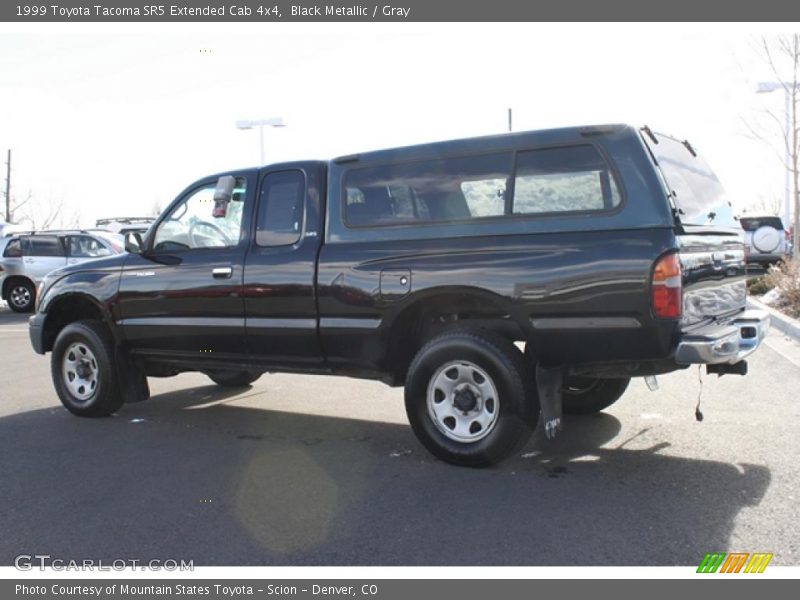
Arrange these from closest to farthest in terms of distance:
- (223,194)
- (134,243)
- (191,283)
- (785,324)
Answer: (223,194) < (191,283) < (134,243) < (785,324)

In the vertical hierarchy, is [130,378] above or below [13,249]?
below

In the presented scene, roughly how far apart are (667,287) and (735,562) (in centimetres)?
141

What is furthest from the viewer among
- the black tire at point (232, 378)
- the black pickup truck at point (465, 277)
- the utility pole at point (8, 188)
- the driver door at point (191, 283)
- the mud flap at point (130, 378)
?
the utility pole at point (8, 188)

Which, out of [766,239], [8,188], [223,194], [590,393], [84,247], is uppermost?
[8,188]

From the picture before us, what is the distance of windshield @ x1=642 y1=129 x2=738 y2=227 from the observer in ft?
14.3

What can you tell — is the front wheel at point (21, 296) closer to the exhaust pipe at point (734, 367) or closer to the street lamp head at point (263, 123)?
the street lamp head at point (263, 123)

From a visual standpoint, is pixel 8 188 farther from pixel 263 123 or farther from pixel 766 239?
pixel 766 239

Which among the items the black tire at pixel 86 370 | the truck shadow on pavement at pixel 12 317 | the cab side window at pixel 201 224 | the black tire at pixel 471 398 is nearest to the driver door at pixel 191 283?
the cab side window at pixel 201 224

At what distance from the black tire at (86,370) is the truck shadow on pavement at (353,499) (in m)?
0.55

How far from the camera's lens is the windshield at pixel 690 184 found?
14.3 feet

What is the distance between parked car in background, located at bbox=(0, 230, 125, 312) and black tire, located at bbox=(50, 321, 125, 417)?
Result: 1103 cm

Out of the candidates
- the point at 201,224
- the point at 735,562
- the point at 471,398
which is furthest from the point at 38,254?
the point at 735,562

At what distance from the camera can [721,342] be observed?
13.5 ft

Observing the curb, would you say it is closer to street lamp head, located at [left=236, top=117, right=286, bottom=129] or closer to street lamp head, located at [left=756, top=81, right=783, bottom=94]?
street lamp head, located at [left=756, top=81, right=783, bottom=94]
